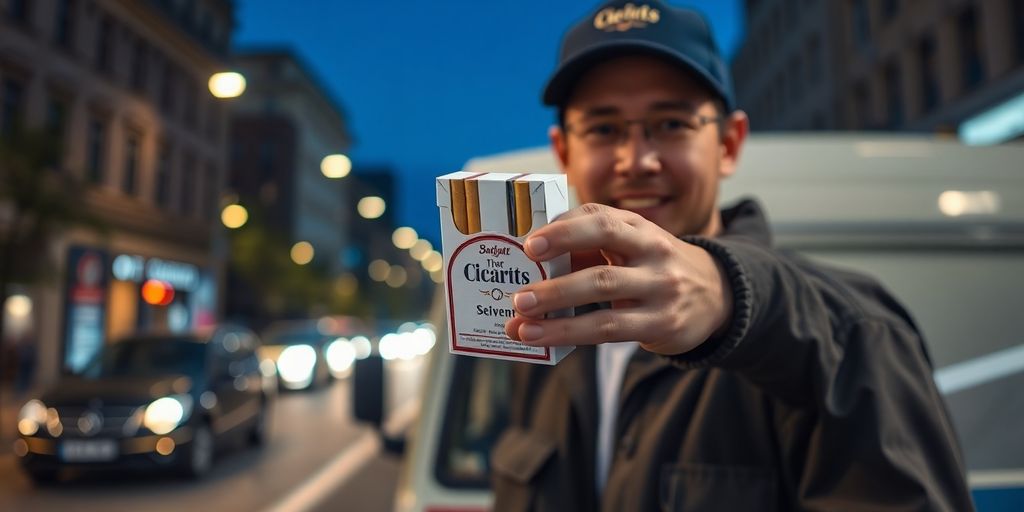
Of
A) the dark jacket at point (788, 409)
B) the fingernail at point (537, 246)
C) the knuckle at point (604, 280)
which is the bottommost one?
the dark jacket at point (788, 409)

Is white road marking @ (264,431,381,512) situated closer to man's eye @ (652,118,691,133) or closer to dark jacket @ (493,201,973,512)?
dark jacket @ (493,201,973,512)

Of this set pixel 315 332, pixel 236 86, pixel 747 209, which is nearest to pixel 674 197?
pixel 747 209

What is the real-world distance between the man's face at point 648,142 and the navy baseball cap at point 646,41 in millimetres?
38

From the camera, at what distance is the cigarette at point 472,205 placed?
2.82 feet

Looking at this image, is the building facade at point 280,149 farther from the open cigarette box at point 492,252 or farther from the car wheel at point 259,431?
the open cigarette box at point 492,252

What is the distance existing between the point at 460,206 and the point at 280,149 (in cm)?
6416

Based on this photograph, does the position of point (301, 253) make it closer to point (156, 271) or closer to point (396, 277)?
point (156, 271)

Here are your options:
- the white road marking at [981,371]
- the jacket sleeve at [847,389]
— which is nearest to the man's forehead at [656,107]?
the jacket sleeve at [847,389]

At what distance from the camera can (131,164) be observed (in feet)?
96.0

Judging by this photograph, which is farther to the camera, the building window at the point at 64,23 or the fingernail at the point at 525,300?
the building window at the point at 64,23

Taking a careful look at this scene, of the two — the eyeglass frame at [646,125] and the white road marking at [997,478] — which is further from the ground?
the eyeglass frame at [646,125]

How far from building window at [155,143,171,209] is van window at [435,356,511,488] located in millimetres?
32038

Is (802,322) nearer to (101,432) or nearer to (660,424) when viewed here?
(660,424)

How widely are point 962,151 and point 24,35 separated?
24.9 meters
